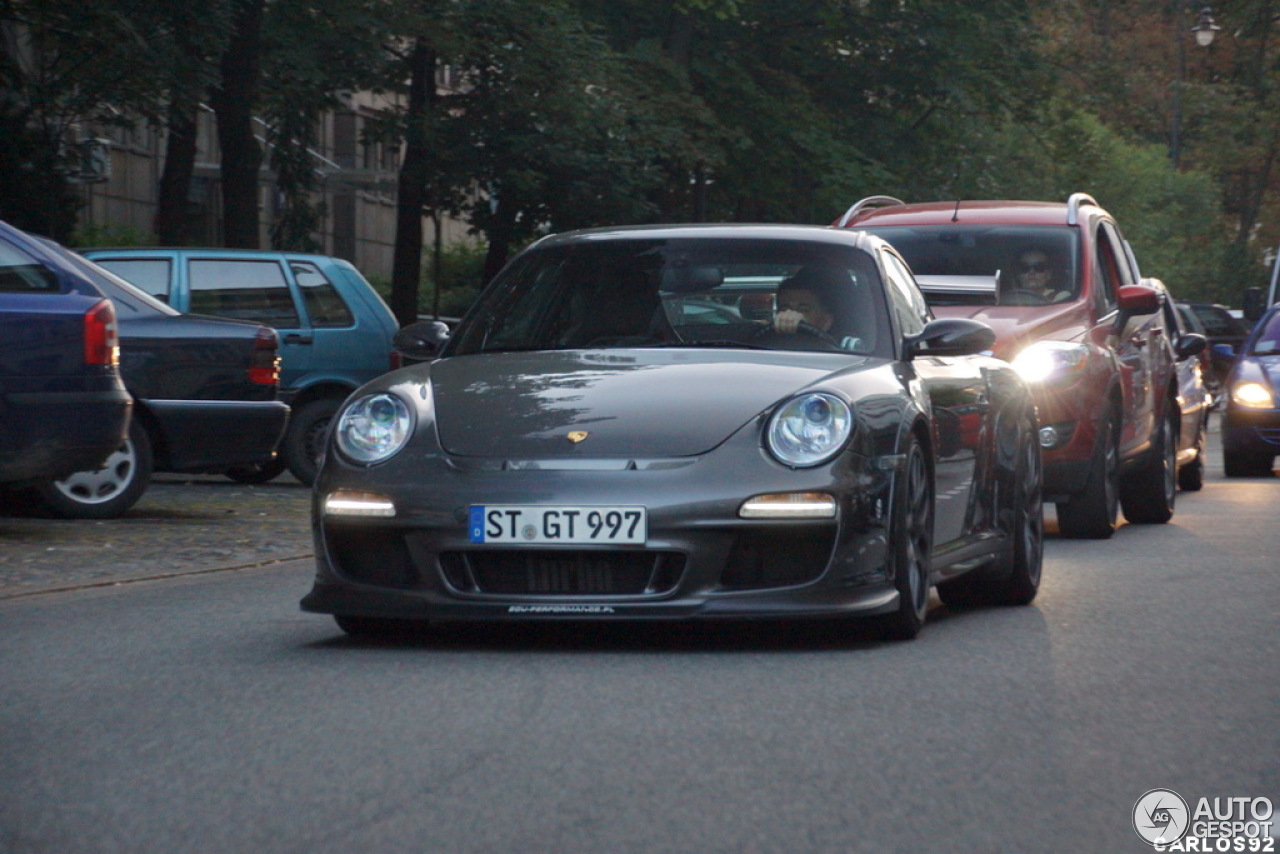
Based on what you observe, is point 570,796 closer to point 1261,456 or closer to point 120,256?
point 120,256

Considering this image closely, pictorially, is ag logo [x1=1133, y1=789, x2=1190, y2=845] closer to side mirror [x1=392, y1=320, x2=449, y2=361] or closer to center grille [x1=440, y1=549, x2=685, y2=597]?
center grille [x1=440, y1=549, x2=685, y2=597]

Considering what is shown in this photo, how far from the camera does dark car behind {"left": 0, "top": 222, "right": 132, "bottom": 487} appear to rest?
10664mm

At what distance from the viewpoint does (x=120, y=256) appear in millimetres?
15891

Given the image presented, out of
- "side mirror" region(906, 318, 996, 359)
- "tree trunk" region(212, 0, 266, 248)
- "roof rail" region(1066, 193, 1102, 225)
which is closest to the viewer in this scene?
"side mirror" region(906, 318, 996, 359)

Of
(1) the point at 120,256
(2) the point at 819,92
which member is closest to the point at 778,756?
(1) the point at 120,256

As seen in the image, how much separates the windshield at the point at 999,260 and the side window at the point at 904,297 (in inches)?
158

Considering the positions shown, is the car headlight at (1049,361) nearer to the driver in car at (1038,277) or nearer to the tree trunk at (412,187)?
the driver in car at (1038,277)

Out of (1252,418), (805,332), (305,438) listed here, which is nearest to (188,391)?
(305,438)

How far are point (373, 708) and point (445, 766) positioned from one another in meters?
0.85

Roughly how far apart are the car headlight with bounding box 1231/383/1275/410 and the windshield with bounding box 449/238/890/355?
38.6 feet

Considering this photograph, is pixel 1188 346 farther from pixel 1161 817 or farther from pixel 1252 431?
pixel 1161 817

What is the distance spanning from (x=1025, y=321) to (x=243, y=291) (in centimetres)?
620

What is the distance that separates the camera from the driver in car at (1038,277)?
1290 cm

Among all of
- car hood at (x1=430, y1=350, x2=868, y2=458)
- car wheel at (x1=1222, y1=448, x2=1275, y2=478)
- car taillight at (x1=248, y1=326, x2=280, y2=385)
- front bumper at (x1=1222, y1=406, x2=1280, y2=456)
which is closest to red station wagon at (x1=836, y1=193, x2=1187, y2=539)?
car taillight at (x1=248, y1=326, x2=280, y2=385)
